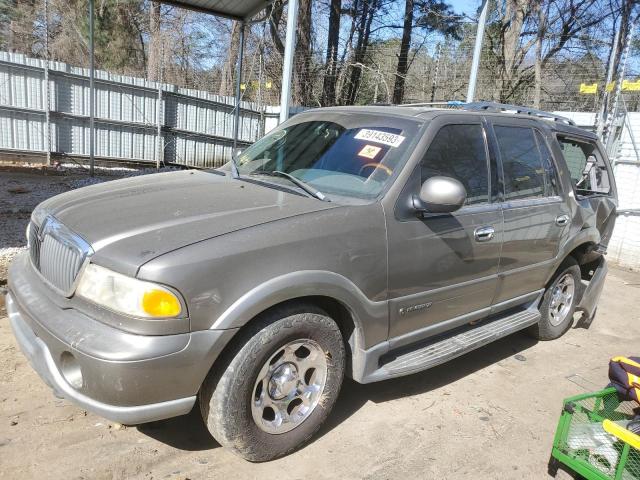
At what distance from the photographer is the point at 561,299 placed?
16.5 ft

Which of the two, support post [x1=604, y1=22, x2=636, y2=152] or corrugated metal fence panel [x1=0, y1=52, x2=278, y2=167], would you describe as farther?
corrugated metal fence panel [x1=0, y1=52, x2=278, y2=167]

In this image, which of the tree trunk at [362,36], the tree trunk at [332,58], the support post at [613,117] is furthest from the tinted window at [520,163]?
the tree trunk at [362,36]

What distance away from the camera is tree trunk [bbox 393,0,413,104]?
16.8 meters

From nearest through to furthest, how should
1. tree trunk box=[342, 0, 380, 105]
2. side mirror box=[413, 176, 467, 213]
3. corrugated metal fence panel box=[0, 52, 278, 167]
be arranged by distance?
side mirror box=[413, 176, 467, 213] → corrugated metal fence panel box=[0, 52, 278, 167] → tree trunk box=[342, 0, 380, 105]

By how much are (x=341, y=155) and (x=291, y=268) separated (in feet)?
3.63

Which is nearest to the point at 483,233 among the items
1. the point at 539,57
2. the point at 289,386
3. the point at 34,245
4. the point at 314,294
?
the point at 314,294

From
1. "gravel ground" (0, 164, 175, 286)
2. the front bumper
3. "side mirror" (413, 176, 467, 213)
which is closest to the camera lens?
the front bumper

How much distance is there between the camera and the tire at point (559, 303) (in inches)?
187

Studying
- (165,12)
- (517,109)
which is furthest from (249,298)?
(165,12)

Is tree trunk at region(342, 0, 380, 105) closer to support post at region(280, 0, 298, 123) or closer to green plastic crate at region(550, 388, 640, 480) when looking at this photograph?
support post at region(280, 0, 298, 123)

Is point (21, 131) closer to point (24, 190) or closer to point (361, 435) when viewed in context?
point (24, 190)

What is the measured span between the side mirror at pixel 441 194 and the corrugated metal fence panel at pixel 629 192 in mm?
6487

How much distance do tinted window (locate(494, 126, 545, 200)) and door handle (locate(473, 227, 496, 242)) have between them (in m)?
0.39

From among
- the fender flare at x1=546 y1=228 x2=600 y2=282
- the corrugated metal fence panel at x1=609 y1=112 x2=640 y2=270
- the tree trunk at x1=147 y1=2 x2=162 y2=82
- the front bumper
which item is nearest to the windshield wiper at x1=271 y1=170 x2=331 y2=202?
the front bumper
